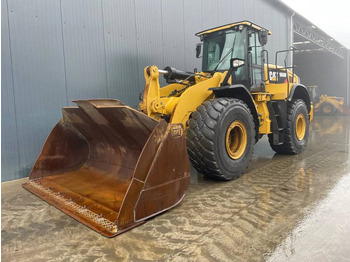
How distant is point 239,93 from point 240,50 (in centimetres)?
86

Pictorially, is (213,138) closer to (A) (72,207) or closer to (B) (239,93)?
(B) (239,93)

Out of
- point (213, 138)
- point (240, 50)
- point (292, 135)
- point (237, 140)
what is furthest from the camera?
point (292, 135)

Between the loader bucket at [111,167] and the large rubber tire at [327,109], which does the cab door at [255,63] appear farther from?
the large rubber tire at [327,109]

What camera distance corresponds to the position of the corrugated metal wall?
13.7 ft

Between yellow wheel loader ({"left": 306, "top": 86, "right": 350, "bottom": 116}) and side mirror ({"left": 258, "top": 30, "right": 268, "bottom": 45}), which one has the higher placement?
side mirror ({"left": 258, "top": 30, "right": 268, "bottom": 45})

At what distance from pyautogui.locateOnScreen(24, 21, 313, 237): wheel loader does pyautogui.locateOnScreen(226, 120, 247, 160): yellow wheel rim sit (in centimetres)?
2

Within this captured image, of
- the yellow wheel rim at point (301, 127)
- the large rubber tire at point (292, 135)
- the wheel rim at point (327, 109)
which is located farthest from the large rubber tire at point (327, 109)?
the large rubber tire at point (292, 135)


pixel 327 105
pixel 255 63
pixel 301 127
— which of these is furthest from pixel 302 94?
pixel 327 105

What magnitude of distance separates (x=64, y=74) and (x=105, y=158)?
1831 mm

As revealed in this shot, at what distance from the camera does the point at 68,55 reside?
15.9ft

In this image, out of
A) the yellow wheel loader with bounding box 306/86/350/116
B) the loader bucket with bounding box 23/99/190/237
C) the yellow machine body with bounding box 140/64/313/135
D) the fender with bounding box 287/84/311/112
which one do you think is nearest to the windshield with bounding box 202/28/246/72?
the yellow machine body with bounding box 140/64/313/135

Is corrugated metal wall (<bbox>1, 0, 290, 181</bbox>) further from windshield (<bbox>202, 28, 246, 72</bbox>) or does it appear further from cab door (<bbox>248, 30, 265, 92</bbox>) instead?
cab door (<bbox>248, 30, 265, 92</bbox>)

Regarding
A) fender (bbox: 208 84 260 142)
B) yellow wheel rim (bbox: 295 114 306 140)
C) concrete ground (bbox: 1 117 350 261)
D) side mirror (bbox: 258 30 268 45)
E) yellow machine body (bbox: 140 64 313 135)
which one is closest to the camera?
concrete ground (bbox: 1 117 350 261)

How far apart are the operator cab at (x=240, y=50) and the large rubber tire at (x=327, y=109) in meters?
17.3
